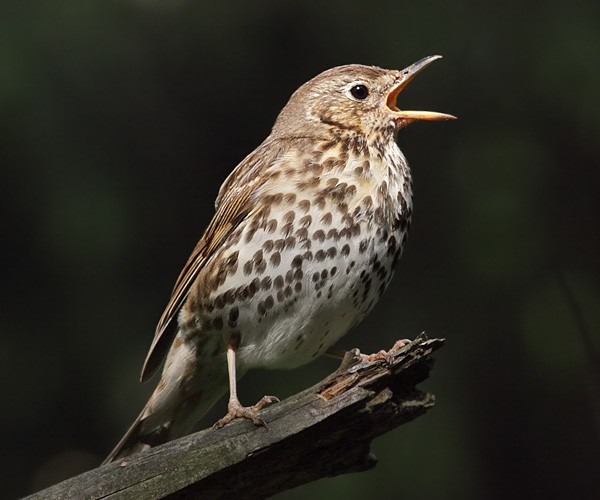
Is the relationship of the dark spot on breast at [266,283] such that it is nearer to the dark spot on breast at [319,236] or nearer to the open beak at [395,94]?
the dark spot on breast at [319,236]

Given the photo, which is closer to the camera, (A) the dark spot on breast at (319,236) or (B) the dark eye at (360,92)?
(A) the dark spot on breast at (319,236)

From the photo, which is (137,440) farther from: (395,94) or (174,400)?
(395,94)

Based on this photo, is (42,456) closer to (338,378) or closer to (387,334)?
(387,334)

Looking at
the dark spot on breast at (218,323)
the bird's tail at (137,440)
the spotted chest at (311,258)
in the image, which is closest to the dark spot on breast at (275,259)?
the spotted chest at (311,258)

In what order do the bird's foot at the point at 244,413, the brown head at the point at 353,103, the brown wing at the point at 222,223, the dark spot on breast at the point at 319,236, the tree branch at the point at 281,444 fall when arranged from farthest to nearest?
the brown head at the point at 353,103, the brown wing at the point at 222,223, the dark spot on breast at the point at 319,236, the bird's foot at the point at 244,413, the tree branch at the point at 281,444

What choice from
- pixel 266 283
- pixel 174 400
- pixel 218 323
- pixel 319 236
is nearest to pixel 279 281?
pixel 266 283

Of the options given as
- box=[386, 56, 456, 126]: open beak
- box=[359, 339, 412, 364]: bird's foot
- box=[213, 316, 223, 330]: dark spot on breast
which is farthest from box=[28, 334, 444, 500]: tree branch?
box=[386, 56, 456, 126]: open beak

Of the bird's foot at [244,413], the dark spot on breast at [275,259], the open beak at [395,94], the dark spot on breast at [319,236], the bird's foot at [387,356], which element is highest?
the open beak at [395,94]
